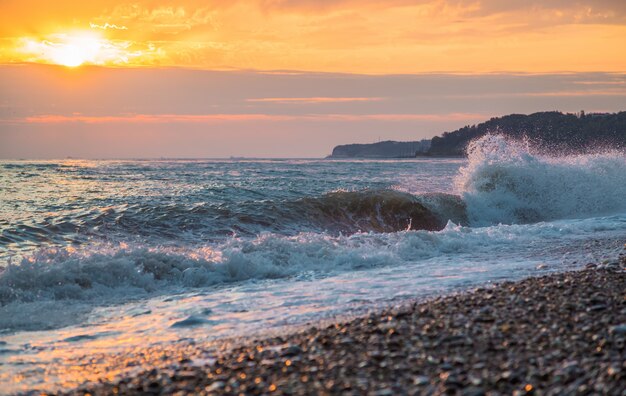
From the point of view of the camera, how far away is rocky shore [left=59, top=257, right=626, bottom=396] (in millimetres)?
4484

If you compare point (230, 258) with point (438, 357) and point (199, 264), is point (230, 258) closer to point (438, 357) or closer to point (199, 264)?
point (199, 264)

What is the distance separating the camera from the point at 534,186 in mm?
25188

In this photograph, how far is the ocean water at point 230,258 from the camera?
707 centimetres

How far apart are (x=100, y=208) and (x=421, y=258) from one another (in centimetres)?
1018

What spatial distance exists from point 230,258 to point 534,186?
17650mm

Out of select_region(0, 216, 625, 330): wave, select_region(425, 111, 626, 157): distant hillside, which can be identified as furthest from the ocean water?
select_region(425, 111, 626, 157): distant hillside

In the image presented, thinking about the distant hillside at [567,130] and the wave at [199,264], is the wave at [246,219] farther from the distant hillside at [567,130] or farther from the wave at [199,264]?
the distant hillside at [567,130]

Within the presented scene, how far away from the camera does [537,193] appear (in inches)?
981

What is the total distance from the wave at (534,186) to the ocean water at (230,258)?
0.35 feet

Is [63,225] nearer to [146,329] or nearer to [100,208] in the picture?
[100,208]

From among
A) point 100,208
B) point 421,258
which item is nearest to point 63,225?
point 100,208

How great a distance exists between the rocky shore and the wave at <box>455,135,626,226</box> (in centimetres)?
1620

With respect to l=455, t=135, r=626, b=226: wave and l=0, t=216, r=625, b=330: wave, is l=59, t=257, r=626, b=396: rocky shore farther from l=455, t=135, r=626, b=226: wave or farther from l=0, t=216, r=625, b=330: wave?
l=455, t=135, r=626, b=226: wave

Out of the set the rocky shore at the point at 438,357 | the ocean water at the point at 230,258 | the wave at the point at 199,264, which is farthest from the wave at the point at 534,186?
the rocky shore at the point at 438,357
